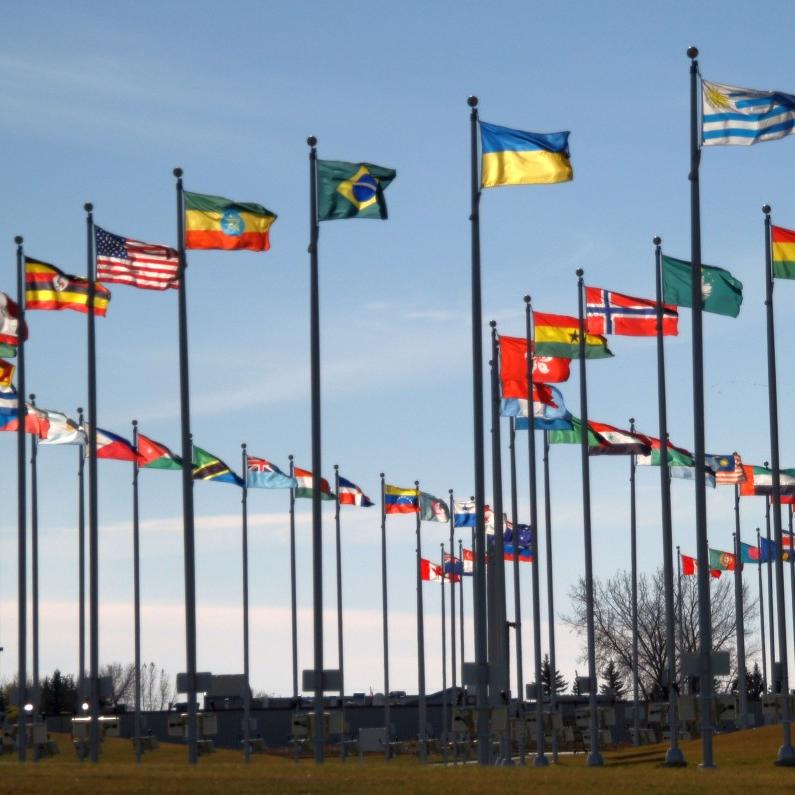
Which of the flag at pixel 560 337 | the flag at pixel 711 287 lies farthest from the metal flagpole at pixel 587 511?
the flag at pixel 711 287

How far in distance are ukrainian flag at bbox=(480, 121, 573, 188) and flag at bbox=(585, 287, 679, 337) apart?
8.57 meters

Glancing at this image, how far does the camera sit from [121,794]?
2336cm

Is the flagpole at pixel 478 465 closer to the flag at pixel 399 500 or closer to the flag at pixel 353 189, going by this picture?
the flag at pixel 353 189

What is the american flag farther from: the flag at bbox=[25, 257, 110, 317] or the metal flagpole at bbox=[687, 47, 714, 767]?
the metal flagpole at bbox=[687, 47, 714, 767]

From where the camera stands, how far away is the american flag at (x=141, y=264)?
36.1m

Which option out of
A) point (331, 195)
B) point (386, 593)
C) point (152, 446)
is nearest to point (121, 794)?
point (331, 195)

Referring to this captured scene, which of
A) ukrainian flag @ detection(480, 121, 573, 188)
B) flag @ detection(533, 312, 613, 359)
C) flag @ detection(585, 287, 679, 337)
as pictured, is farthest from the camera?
flag @ detection(533, 312, 613, 359)

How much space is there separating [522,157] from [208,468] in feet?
62.3

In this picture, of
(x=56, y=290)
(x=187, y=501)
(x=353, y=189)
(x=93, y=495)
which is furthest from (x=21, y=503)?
(x=353, y=189)

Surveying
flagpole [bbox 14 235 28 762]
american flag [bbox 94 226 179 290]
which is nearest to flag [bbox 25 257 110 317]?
flagpole [bbox 14 235 28 762]

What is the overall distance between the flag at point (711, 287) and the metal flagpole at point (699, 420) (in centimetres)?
544

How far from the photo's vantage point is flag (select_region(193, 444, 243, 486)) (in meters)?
48.5

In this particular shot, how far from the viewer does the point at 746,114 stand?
30906 millimetres

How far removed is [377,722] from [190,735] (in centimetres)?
4809
